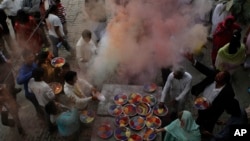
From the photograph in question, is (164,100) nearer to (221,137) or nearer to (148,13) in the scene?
(221,137)

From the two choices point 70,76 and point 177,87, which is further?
point 177,87

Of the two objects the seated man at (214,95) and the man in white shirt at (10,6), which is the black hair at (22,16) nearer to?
the man in white shirt at (10,6)

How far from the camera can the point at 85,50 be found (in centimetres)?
666

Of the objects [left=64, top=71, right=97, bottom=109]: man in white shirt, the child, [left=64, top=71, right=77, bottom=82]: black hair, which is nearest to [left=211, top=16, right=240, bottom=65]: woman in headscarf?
[left=64, top=71, right=97, bottom=109]: man in white shirt

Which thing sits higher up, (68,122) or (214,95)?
(214,95)

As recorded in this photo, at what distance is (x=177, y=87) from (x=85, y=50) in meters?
2.37

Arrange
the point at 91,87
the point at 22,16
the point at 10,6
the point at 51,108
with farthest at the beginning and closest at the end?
the point at 10,6 → the point at 22,16 → the point at 91,87 → the point at 51,108

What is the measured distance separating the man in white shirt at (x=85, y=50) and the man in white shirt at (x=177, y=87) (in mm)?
2100

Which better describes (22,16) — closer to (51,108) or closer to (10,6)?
(10,6)

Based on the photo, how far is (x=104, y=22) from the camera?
795 centimetres

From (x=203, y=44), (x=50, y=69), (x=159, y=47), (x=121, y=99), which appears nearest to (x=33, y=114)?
(x=50, y=69)

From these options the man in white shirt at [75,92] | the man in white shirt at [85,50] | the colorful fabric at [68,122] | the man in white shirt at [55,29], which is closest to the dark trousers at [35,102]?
the man in white shirt at [75,92]

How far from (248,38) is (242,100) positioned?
57.8 inches

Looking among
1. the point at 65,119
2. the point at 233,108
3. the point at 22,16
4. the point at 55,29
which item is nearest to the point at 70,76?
the point at 65,119
